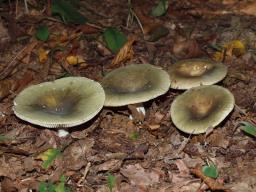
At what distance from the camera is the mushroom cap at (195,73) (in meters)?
4.30

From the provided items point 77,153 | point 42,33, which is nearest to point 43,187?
point 77,153

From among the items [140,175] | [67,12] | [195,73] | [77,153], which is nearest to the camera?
[140,175]

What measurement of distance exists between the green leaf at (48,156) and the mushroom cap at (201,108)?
114 centimetres

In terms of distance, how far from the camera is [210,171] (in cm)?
374

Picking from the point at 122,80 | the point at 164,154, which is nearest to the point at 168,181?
the point at 164,154

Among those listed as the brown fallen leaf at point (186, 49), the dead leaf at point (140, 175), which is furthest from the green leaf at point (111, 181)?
the brown fallen leaf at point (186, 49)

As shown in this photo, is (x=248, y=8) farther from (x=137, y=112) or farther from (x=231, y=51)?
(x=137, y=112)

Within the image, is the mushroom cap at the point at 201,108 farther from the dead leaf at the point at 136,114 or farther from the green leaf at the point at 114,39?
the green leaf at the point at 114,39

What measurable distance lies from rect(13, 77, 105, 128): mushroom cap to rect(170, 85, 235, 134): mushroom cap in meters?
0.75

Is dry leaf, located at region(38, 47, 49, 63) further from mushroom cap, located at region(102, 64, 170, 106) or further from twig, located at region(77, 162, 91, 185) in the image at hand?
twig, located at region(77, 162, 91, 185)

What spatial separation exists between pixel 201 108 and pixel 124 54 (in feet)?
4.50

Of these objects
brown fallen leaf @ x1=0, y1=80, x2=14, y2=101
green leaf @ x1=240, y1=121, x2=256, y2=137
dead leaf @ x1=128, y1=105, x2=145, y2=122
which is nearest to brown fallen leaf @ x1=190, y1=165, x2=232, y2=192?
green leaf @ x1=240, y1=121, x2=256, y2=137

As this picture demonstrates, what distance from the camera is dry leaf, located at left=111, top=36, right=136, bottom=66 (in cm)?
513

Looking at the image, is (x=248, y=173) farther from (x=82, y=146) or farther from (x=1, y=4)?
(x=1, y=4)
